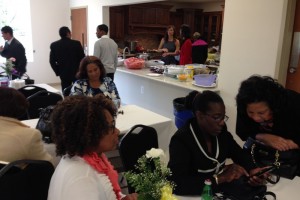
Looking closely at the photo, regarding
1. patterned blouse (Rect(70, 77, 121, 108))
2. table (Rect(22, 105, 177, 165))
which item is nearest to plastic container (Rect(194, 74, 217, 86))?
table (Rect(22, 105, 177, 165))

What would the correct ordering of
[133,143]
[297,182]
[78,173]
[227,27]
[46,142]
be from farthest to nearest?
[227,27]
[46,142]
[133,143]
[297,182]
[78,173]

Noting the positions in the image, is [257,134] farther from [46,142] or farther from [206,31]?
[206,31]

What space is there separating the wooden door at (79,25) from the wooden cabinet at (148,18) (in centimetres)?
116

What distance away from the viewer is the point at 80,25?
7.04 meters

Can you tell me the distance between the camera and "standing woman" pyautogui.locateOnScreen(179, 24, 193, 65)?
16.3 ft

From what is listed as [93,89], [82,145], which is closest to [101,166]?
[82,145]

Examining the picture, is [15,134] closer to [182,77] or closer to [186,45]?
[182,77]

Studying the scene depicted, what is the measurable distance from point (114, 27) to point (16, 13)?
7.53 ft

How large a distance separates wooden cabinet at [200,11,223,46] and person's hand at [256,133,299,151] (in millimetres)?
6896

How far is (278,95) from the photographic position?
1485mm

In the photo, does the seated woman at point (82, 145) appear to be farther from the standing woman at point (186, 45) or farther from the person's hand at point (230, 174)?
the standing woman at point (186, 45)

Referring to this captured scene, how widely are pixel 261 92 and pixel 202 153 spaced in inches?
Result: 17.0

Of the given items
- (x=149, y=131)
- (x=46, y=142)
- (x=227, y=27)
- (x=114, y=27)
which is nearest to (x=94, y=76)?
(x=46, y=142)

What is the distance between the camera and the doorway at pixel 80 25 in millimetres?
6868
